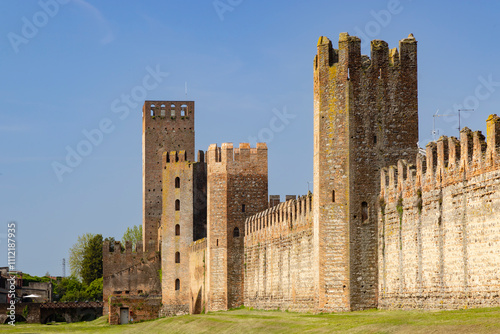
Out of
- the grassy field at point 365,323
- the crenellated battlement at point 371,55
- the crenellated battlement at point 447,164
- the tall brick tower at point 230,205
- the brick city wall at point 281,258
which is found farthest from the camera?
the tall brick tower at point 230,205

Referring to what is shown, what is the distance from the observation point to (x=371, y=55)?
1359 inches

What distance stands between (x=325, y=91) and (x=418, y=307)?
898 cm

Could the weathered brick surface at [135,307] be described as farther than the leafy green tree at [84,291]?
No

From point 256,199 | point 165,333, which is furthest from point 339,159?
point 256,199

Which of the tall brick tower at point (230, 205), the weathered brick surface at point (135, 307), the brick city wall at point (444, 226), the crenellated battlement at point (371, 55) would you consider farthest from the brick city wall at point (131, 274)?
the brick city wall at point (444, 226)

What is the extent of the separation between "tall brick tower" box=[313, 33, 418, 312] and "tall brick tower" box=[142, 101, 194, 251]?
44469 mm

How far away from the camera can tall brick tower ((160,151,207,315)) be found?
6688 cm

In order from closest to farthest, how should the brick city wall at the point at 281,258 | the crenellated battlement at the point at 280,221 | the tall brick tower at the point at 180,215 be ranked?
the brick city wall at the point at 281,258
the crenellated battlement at the point at 280,221
the tall brick tower at the point at 180,215

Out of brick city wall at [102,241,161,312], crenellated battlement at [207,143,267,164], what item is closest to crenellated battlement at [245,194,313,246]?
crenellated battlement at [207,143,267,164]

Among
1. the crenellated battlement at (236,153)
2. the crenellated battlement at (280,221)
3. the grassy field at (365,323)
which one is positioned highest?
the crenellated battlement at (236,153)

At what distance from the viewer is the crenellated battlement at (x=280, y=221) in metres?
42.1

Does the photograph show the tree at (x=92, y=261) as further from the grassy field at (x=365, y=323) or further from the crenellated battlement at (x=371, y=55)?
the crenellated battlement at (x=371, y=55)

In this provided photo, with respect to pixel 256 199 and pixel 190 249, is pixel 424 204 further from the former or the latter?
pixel 190 249

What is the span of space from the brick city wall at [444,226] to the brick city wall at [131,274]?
43.7 meters
